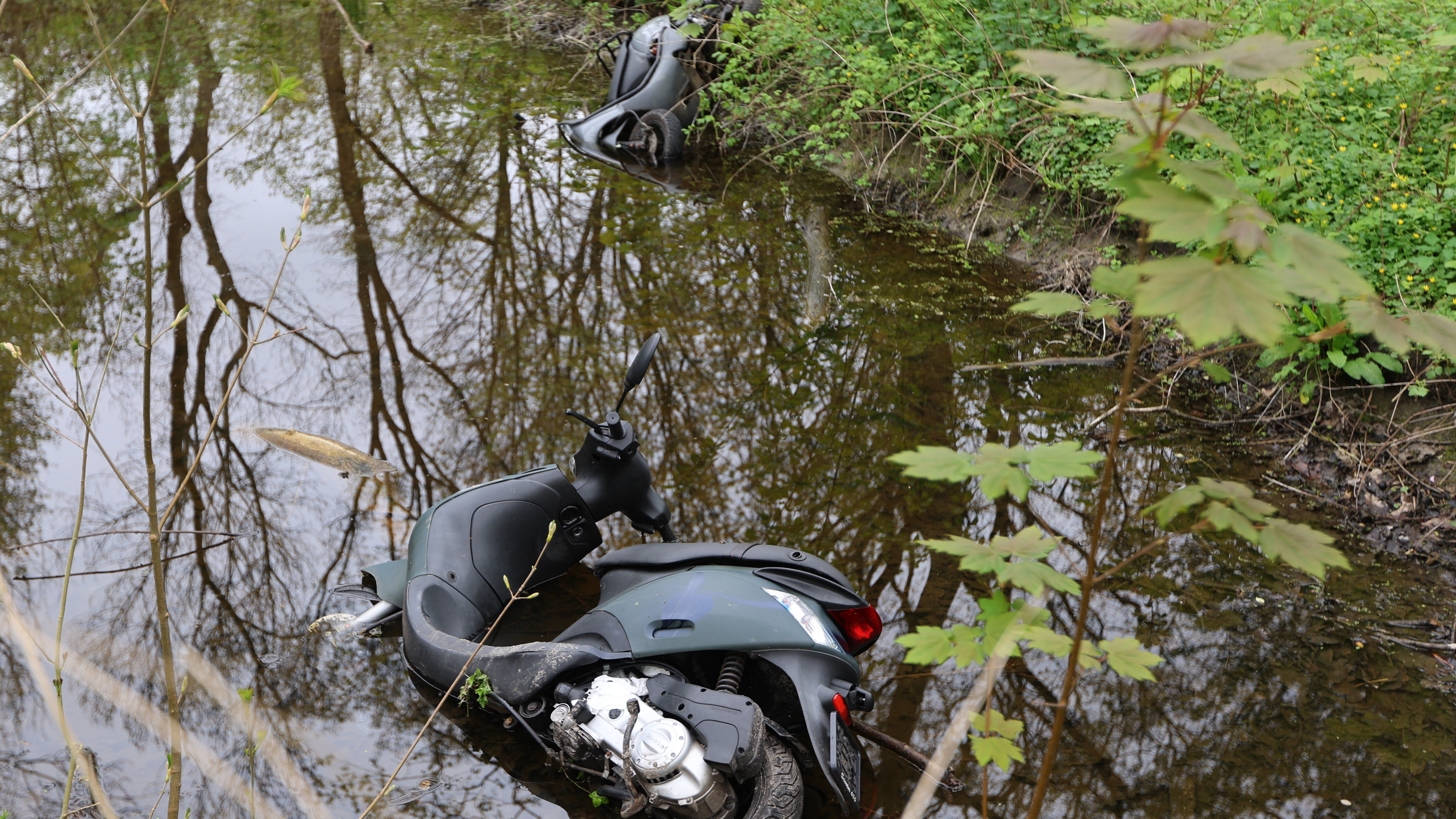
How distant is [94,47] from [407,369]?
7720mm

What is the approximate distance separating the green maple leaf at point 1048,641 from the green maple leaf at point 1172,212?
0.68 meters

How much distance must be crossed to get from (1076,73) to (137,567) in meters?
4.04

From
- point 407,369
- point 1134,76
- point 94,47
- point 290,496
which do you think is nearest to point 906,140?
point 1134,76

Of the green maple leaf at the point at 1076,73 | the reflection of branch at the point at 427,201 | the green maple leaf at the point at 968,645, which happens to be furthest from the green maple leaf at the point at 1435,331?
the reflection of branch at the point at 427,201

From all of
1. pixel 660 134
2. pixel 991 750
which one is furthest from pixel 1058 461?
pixel 660 134

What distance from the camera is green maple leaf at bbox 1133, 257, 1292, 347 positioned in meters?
1.07

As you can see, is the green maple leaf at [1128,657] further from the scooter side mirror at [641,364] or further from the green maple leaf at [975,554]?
the scooter side mirror at [641,364]

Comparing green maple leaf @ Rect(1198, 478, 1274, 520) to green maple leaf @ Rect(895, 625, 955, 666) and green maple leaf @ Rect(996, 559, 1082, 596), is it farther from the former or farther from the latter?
green maple leaf @ Rect(895, 625, 955, 666)

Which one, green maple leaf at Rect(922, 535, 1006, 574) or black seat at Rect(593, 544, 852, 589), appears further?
black seat at Rect(593, 544, 852, 589)

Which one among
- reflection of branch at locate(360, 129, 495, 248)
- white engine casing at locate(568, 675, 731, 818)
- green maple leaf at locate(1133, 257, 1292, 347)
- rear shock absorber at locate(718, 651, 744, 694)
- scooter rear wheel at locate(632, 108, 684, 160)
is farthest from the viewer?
scooter rear wheel at locate(632, 108, 684, 160)

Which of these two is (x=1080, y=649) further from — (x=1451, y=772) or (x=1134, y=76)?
Answer: (x=1134, y=76)

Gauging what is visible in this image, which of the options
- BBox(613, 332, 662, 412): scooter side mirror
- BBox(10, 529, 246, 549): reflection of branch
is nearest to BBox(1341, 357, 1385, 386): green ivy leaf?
BBox(613, 332, 662, 412): scooter side mirror

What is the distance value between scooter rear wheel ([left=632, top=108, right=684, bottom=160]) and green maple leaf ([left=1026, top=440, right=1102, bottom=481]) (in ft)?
23.2

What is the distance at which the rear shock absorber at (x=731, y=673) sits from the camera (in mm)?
2758
